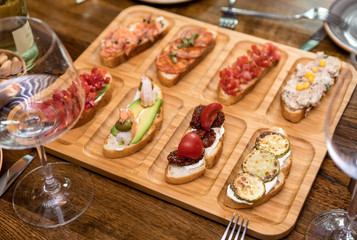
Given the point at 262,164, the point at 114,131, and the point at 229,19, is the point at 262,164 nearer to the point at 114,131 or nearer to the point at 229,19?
the point at 114,131

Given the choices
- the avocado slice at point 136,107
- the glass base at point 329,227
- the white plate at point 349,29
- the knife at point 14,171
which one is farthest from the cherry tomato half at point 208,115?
the white plate at point 349,29

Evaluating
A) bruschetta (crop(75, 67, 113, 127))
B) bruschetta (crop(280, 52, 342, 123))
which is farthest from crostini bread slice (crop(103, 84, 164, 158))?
bruschetta (crop(280, 52, 342, 123))

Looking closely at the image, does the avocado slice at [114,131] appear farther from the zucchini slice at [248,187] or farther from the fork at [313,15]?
the fork at [313,15]

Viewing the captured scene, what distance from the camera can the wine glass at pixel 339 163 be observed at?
1927 millimetres

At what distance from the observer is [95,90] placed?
290 centimetres

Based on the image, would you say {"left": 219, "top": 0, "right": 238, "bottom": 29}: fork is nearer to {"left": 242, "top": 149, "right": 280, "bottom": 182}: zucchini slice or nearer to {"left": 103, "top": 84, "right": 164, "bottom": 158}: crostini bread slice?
{"left": 103, "top": 84, "right": 164, "bottom": 158}: crostini bread slice

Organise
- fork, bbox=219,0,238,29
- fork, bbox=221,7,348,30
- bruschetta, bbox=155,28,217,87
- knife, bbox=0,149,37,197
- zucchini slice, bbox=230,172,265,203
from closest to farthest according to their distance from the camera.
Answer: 1. zucchini slice, bbox=230,172,265,203
2. knife, bbox=0,149,37,197
3. bruschetta, bbox=155,28,217,87
4. fork, bbox=221,7,348,30
5. fork, bbox=219,0,238,29

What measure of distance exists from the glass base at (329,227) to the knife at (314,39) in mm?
1208

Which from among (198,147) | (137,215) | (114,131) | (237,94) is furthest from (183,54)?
(137,215)

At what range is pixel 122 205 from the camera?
2.49 m

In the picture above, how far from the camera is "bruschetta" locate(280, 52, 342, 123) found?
2.79m

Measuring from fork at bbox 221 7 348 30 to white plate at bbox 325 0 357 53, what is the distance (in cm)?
4

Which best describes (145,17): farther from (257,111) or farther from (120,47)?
(257,111)

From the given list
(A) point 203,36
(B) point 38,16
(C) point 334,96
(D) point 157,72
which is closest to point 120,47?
(D) point 157,72
